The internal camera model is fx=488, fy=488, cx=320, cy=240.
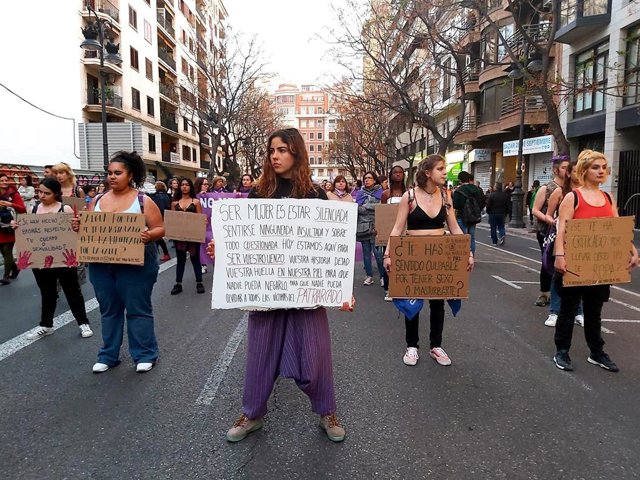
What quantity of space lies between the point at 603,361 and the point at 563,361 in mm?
374

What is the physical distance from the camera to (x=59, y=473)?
106 inches

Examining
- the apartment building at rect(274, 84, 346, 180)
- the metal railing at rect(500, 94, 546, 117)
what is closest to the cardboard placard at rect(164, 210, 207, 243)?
the metal railing at rect(500, 94, 546, 117)

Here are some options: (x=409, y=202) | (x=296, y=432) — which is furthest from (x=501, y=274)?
(x=296, y=432)

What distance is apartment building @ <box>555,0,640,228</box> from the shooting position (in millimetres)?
16969

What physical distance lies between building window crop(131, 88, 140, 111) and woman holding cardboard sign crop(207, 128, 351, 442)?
3857 centimetres

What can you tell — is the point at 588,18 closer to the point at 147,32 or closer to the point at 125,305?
the point at 125,305

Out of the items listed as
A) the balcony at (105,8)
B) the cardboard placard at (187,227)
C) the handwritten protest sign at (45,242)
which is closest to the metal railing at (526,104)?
the cardboard placard at (187,227)

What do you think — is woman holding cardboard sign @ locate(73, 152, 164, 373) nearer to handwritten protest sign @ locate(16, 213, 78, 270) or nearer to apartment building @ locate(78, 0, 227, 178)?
handwritten protest sign @ locate(16, 213, 78, 270)

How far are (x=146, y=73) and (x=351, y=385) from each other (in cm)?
4225

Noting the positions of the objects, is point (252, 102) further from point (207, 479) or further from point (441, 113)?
point (207, 479)

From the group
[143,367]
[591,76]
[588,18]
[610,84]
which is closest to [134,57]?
[588,18]

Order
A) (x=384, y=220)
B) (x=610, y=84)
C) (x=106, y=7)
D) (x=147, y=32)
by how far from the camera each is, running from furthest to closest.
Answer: (x=147, y=32) < (x=106, y=7) < (x=610, y=84) < (x=384, y=220)

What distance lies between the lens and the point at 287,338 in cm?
296

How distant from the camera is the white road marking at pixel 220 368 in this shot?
12.1 feet
